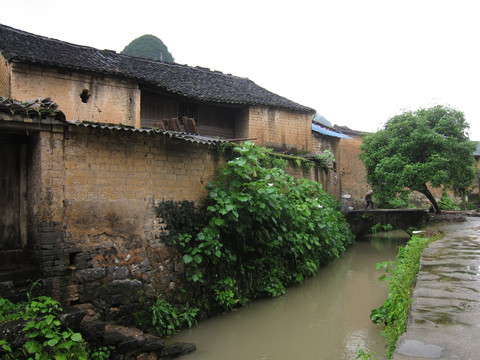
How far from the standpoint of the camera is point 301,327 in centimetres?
647

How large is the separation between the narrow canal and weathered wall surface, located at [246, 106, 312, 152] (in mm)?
6782

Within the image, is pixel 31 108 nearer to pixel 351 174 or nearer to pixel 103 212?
pixel 103 212

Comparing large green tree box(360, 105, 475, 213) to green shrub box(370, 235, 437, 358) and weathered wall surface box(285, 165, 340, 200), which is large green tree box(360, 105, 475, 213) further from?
green shrub box(370, 235, 437, 358)

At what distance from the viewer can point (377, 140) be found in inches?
584

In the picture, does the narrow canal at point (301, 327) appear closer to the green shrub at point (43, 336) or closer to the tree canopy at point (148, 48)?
the green shrub at point (43, 336)

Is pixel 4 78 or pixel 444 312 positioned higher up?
pixel 4 78

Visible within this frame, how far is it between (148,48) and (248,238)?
2444cm

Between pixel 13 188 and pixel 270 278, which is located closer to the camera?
pixel 13 188

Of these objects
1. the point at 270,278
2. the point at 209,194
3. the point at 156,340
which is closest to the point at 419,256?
the point at 270,278

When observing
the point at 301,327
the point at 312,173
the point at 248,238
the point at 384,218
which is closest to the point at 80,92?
the point at 248,238

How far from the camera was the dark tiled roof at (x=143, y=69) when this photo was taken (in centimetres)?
954

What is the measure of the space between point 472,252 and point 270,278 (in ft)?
13.0

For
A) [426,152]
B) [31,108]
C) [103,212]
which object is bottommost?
[103,212]

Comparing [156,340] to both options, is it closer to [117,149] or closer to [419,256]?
[117,149]
